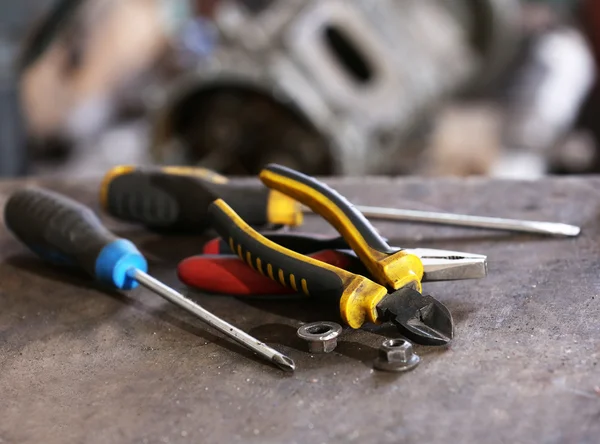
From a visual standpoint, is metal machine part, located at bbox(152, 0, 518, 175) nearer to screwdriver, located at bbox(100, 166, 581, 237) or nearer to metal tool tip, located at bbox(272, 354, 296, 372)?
screwdriver, located at bbox(100, 166, 581, 237)

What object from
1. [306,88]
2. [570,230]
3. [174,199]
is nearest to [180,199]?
[174,199]

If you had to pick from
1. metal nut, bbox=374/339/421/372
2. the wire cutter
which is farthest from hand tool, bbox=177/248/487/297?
metal nut, bbox=374/339/421/372

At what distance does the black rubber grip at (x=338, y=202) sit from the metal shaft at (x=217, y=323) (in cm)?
14

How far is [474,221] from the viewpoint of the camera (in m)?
0.92

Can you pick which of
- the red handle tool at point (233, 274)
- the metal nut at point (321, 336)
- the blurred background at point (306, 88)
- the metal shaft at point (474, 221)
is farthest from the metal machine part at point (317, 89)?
the metal nut at point (321, 336)

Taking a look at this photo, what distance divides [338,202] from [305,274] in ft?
0.32

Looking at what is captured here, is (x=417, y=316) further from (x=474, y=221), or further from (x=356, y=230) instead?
(x=474, y=221)

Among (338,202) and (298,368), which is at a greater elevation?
(338,202)

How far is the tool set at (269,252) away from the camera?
2.07 feet

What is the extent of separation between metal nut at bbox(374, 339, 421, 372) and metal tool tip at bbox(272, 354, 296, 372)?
0.07m

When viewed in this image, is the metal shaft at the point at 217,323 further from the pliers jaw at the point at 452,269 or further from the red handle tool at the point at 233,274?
the pliers jaw at the point at 452,269

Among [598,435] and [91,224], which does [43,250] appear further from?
[598,435]

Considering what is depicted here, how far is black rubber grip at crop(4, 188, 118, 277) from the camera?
31.1 inches

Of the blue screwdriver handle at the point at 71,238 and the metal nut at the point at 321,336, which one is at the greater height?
the blue screwdriver handle at the point at 71,238
